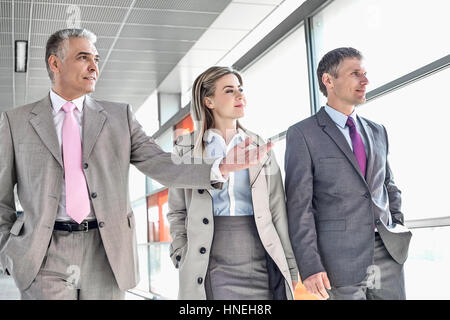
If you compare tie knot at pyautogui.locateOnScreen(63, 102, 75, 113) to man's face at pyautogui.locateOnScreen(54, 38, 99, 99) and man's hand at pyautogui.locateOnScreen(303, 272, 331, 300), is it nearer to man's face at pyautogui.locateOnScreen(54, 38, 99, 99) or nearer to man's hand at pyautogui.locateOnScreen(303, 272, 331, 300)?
man's face at pyautogui.locateOnScreen(54, 38, 99, 99)

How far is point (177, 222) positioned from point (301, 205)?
0.60 metres

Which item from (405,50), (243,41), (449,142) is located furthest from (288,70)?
(449,142)

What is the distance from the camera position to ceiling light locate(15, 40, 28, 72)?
6730 mm

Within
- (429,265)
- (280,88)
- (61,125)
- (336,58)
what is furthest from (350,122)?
(280,88)

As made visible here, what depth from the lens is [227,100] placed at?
9.16ft

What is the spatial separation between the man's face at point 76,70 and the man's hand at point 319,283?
1.19 metres

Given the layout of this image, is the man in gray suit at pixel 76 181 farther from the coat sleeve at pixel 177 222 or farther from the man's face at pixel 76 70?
the coat sleeve at pixel 177 222

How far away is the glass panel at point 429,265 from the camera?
11.9ft

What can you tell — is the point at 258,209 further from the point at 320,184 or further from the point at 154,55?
the point at 154,55

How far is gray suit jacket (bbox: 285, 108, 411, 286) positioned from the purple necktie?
3 cm

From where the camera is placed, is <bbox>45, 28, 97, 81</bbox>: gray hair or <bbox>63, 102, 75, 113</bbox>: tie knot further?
<bbox>45, 28, 97, 81</bbox>: gray hair

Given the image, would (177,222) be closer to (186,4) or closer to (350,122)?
(350,122)

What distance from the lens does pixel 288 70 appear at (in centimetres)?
601

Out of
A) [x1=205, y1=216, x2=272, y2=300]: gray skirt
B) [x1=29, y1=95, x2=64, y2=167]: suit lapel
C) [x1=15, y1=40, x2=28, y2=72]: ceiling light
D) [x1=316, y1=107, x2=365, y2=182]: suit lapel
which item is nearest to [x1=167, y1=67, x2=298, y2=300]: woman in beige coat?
[x1=205, y1=216, x2=272, y2=300]: gray skirt
